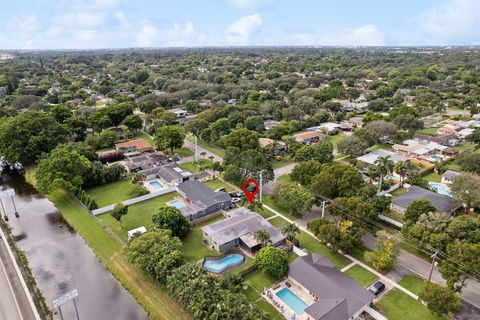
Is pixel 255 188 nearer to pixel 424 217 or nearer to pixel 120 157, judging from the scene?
pixel 424 217

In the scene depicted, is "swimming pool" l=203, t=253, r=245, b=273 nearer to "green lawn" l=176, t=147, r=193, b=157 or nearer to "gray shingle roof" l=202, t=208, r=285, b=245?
"gray shingle roof" l=202, t=208, r=285, b=245

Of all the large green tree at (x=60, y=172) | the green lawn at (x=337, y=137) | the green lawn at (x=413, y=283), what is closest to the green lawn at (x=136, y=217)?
the large green tree at (x=60, y=172)

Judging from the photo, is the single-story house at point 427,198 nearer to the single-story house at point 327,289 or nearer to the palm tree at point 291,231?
the palm tree at point 291,231

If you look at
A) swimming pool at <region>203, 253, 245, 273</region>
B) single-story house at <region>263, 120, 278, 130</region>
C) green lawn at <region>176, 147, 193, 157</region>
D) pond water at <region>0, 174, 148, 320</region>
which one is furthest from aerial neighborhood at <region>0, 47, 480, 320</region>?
single-story house at <region>263, 120, 278, 130</region>

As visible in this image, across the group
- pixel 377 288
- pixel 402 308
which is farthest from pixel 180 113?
pixel 402 308

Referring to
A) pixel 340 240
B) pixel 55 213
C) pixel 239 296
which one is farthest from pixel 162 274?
pixel 55 213
